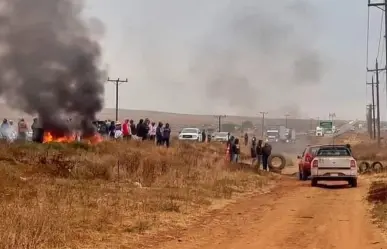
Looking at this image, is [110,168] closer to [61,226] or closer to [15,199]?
[15,199]

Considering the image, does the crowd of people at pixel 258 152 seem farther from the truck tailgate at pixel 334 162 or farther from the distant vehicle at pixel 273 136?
the distant vehicle at pixel 273 136

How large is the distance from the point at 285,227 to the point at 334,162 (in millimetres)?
12355

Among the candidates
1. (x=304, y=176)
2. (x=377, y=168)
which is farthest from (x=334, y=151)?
(x=377, y=168)

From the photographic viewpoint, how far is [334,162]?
1014 inches

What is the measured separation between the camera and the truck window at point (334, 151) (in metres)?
26.4

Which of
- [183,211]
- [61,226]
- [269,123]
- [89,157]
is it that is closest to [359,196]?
[183,211]

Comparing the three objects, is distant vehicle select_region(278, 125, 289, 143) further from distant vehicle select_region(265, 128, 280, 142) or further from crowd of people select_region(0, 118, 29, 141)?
crowd of people select_region(0, 118, 29, 141)

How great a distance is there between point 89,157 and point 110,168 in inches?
106

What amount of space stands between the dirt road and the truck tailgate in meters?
4.46

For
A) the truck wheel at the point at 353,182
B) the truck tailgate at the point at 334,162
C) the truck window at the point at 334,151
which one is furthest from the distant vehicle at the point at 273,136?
the truck tailgate at the point at 334,162

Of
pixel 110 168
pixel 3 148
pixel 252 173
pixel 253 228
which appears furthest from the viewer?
pixel 252 173

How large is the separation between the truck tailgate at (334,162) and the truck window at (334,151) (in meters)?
0.58

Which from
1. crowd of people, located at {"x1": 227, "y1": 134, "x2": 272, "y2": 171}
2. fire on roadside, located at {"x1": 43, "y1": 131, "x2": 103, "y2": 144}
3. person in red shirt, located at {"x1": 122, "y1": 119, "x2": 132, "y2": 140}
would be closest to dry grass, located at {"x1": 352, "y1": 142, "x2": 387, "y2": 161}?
crowd of people, located at {"x1": 227, "y1": 134, "x2": 272, "y2": 171}

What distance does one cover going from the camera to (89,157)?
25.7m
